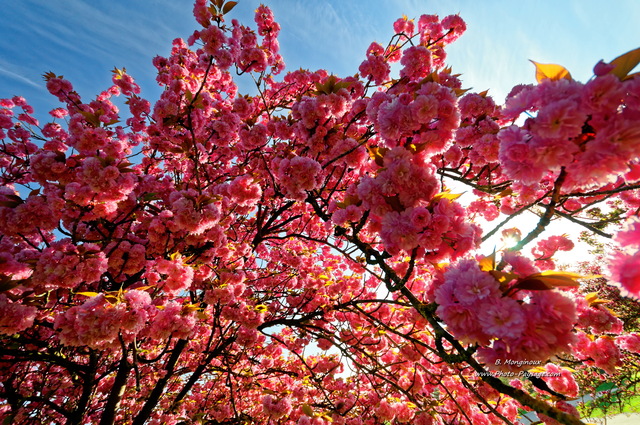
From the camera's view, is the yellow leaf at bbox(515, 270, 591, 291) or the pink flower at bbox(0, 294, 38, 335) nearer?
the yellow leaf at bbox(515, 270, 591, 291)

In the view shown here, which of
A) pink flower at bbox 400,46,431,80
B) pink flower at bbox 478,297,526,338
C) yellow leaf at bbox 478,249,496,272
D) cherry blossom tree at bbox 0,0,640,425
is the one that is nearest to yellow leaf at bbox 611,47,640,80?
cherry blossom tree at bbox 0,0,640,425

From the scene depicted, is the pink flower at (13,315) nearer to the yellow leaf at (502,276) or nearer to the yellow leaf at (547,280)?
the yellow leaf at (502,276)

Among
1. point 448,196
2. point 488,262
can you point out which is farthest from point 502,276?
point 448,196

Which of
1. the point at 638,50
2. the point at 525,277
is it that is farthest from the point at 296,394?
the point at 638,50

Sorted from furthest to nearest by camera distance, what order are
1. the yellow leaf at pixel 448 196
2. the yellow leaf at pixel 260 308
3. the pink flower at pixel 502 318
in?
1. the yellow leaf at pixel 260 308
2. the yellow leaf at pixel 448 196
3. the pink flower at pixel 502 318

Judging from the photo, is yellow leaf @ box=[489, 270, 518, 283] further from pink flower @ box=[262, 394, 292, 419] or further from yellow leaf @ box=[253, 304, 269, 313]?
pink flower @ box=[262, 394, 292, 419]

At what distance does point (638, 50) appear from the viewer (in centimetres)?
105

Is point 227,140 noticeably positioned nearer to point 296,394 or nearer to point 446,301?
point 446,301

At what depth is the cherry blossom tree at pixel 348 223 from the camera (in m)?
1.11

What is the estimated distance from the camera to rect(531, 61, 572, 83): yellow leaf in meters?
1.18

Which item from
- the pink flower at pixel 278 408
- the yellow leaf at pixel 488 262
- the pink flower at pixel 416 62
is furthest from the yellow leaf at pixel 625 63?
the pink flower at pixel 278 408

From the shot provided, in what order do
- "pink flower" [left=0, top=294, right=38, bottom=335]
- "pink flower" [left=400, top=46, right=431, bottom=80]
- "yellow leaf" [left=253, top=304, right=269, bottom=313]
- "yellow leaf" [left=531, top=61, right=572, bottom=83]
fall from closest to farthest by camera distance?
"yellow leaf" [left=531, top=61, right=572, bottom=83], "pink flower" [left=0, top=294, right=38, bottom=335], "pink flower" [left=400, top=46, right=431, bottom=80], "yellow leaf" [left=253, top=304, right=269, bottom=313]

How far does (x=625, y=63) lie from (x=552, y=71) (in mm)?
228

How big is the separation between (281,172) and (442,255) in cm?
183
